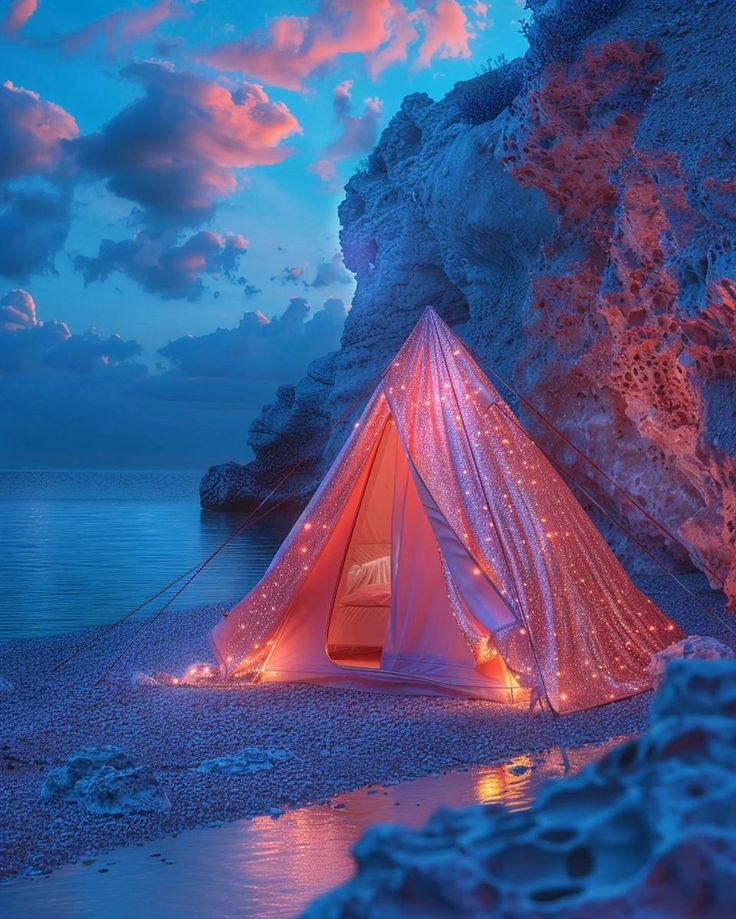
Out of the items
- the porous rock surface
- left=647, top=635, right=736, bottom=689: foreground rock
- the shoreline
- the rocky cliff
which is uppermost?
the rocky cliff

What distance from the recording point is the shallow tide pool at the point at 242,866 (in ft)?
10.3

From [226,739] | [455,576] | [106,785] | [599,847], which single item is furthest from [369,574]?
[599,847]

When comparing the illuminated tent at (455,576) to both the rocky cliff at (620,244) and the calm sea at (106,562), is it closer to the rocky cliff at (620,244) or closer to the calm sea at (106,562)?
the rocky cliff at (620,244)

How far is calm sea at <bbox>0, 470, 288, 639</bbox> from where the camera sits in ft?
42.3

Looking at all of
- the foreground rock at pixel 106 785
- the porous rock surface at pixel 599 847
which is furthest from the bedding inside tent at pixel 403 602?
the porous rock surface at pixel 599 847

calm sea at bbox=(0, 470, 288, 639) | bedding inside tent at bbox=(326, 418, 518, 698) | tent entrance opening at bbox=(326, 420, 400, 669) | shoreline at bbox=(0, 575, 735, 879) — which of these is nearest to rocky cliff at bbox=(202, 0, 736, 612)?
tent entrance opening at bbox=(326, 420, 400, 669)

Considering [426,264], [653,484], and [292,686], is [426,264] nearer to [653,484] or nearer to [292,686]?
[653,484]

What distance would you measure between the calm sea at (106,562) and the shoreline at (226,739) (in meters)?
5.47

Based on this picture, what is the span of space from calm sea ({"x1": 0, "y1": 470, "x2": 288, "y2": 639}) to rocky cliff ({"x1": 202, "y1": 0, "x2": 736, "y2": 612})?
4867 mm

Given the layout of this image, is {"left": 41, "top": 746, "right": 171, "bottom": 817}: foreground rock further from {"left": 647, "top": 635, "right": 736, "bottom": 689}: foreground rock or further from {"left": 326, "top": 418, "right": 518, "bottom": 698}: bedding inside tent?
{"left": 647, "top": 635, "right": 736, "bottom": 689}: foreground rock

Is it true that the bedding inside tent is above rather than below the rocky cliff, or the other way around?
below

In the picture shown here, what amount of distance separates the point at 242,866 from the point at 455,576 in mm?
2803

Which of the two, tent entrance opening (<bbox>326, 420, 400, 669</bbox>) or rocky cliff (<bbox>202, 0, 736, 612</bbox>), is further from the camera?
tent entrance opening (<bbox>326, 420, 400, 669</bbox>)

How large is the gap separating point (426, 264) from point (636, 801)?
1956 centimetres
